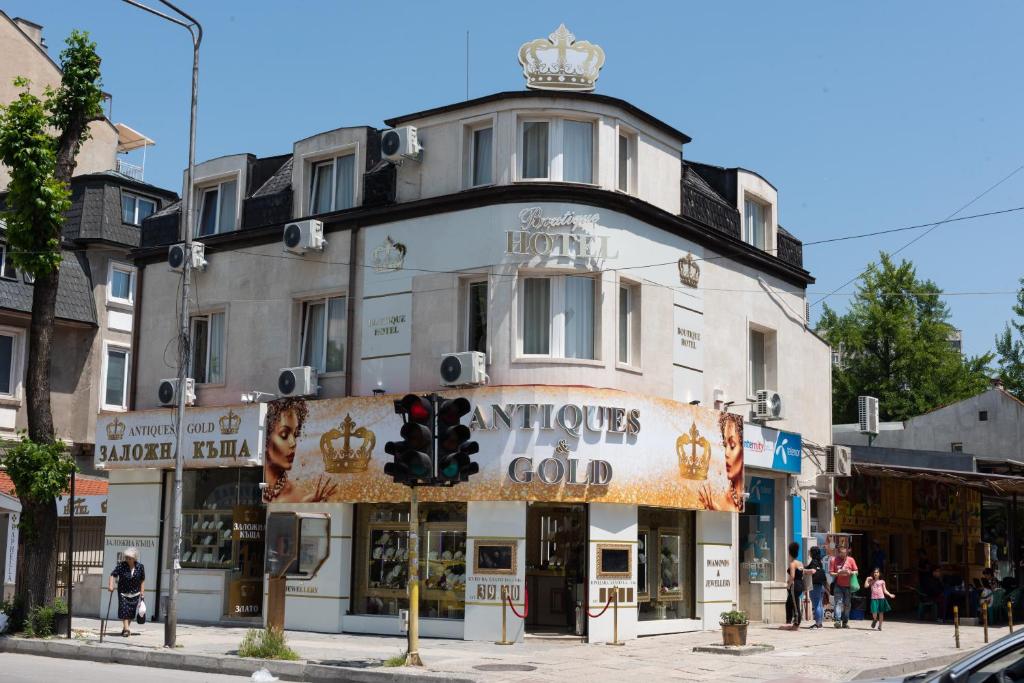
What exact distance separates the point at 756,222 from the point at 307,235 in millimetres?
10389

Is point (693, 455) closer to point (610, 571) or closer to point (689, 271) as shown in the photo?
point (610, 571)

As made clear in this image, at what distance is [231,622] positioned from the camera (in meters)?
24.0

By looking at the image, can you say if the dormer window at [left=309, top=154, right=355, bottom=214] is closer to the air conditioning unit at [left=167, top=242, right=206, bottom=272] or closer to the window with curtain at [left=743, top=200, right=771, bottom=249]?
the air conditioning unit at [left=167, top=242, right=206, bottom=272]

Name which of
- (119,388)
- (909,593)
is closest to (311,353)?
(119,388)

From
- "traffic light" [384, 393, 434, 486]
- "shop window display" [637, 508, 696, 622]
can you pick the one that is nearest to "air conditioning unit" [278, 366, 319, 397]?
"shop window display" [637, 508, 696, 622]

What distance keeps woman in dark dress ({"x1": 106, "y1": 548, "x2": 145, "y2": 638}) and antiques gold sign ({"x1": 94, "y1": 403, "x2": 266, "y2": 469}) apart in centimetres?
306

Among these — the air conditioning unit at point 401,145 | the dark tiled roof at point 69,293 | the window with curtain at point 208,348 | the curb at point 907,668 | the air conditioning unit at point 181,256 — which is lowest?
the curb at point 907,668

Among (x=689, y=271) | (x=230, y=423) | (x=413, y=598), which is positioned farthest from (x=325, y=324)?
(x=413, y=598)

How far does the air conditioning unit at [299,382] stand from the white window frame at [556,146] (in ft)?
19.0

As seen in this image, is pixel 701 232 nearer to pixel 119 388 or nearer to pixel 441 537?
pixel 441 537

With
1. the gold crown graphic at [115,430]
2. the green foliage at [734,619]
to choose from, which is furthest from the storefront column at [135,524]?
the green foliage at [734,619]

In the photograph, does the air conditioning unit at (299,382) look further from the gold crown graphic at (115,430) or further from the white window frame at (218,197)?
the gold crown graphic at (115,430)

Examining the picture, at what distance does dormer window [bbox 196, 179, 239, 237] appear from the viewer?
26391 millimetres

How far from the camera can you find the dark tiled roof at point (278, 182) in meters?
25.4
